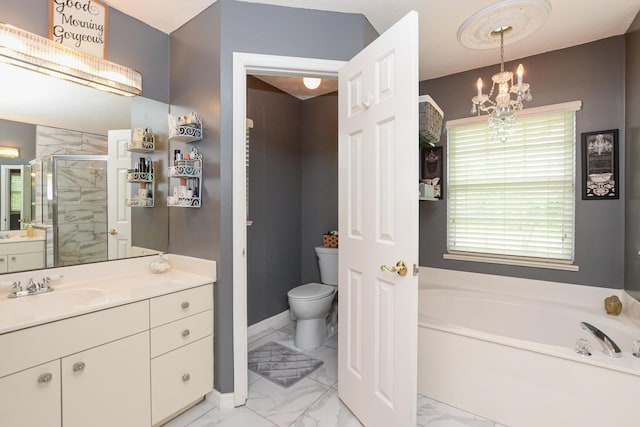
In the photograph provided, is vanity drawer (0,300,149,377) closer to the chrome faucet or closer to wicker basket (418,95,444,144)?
the chrome faucet

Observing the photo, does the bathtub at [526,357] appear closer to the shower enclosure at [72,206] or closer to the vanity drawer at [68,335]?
the vanity drawer at [68,335]

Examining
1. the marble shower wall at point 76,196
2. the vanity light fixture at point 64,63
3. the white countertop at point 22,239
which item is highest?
the vanity light fixture at point 64,63

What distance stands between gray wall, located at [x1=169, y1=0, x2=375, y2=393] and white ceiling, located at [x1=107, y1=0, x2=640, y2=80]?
0.28 ft

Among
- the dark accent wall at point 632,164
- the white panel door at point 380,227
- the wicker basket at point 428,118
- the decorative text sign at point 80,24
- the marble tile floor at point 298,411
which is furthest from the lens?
the wicker basket at point 428,118

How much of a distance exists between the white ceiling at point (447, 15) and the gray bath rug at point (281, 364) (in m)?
2.51

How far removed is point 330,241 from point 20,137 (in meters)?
2.35

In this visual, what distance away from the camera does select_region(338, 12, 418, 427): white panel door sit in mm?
1342

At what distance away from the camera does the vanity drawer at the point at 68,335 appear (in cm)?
108

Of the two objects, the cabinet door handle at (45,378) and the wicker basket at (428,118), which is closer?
the cabinet door handle at (45,378)

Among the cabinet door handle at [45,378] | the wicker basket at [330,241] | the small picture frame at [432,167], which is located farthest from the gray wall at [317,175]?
the cabinet door handle at [45,378]

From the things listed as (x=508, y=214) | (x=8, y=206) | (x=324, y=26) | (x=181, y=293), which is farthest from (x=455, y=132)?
(x=8, y=206)

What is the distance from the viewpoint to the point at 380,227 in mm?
1510

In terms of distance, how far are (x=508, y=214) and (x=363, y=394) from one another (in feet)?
6.32

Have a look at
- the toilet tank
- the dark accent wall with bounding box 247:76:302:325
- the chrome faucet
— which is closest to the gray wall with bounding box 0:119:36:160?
the chrome faucet
